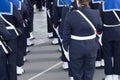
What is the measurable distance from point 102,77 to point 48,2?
388 centimetres

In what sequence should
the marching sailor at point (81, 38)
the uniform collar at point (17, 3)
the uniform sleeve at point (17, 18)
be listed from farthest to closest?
1. the uniform collar at point (17, 3)
2. the uniform sleeve at point (17, 18)
3. the marching sailor at point (81, 38)

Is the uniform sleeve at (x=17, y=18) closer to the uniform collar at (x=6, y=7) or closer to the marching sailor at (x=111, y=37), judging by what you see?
the uniform collar at (x=6, y=7)

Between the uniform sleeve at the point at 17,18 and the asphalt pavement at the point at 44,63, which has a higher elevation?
the uniform sleeve at the point at 17,18

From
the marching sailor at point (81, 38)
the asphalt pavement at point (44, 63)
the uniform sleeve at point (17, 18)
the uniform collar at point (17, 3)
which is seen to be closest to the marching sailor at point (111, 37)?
the asphalt pavement at point (44, 63)

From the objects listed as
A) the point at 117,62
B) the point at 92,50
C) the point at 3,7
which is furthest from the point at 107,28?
the point at 3,7

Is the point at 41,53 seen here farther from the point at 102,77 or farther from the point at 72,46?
the point at 72,46

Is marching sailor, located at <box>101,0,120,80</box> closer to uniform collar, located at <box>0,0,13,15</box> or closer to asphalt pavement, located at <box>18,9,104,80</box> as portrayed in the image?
asphalt pavement, located at <box>18,9,104,80</box>

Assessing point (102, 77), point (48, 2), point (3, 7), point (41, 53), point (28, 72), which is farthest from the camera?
point (48, 2)

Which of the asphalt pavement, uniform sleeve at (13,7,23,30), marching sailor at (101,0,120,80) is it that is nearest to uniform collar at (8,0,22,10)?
uniform sleeve at (13,7,23,30)

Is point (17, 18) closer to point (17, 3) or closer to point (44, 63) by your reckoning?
point (17, 3)

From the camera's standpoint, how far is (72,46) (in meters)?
6.34

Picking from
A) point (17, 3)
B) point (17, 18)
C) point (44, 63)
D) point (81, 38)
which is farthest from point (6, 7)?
point (44, 63)

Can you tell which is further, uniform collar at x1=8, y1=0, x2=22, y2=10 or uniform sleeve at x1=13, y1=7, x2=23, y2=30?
uniform collar at x1=8, y1=0, x2=22, y2=10

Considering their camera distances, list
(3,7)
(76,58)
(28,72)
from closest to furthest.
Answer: (76,58) → (3,7) → (28,72)
